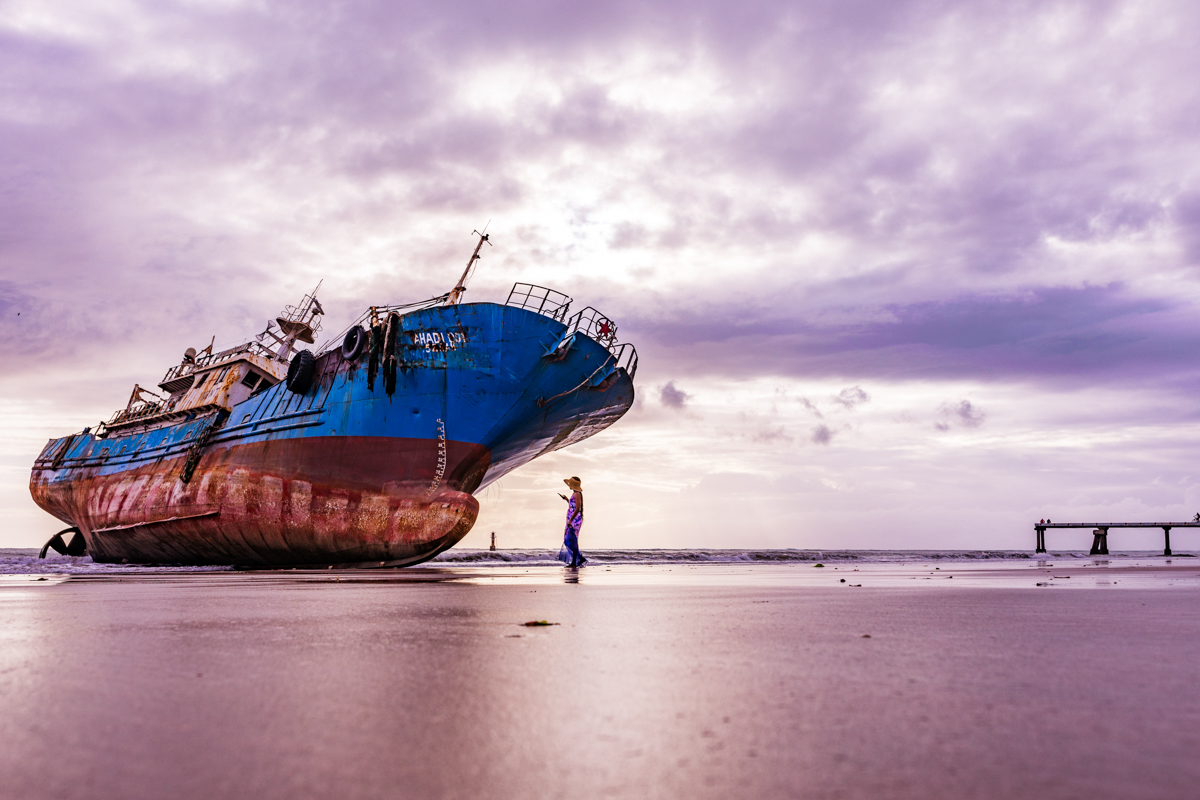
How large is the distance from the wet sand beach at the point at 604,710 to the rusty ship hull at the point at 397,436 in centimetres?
1237

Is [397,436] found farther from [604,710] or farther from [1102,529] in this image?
[1102,529]

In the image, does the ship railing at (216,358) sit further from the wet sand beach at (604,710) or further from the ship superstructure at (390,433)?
the wet sand beach at (604,710)

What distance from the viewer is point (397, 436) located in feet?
53.3

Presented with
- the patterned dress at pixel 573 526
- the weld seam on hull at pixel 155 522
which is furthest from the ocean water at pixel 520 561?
the patterned dress at pixel 573 526

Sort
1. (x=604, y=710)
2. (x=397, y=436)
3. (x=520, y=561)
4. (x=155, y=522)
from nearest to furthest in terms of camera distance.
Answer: (x=604, y=710), (x=397, y=436), (x=155, y=522), (x=520, y=561)

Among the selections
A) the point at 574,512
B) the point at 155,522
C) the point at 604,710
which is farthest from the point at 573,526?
the point at 604,710

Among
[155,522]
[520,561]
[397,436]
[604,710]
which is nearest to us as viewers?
[604,710]

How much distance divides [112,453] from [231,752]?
2870 centimetres

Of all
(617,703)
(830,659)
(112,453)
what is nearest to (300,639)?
(617,703)

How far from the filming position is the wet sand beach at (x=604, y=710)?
1248mm

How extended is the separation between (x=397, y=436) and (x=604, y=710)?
15.1m

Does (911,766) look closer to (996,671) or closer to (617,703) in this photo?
(617,703)

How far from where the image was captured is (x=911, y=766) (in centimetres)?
130

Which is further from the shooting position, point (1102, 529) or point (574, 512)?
point (1102, 529)
